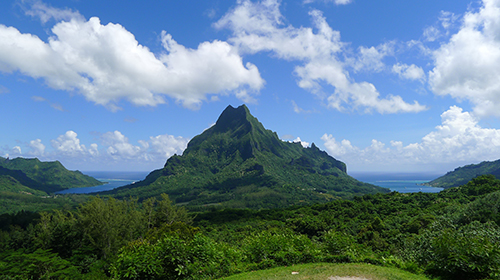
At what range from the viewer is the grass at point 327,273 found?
37.2ft

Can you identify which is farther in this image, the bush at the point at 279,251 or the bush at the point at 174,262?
the bush at the point at 279,251

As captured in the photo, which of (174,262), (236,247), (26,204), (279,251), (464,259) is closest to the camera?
(464,259)

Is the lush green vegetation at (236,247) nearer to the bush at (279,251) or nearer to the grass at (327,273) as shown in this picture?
the bush at (279,251)

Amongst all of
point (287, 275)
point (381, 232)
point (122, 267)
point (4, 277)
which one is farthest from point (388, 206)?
point (4, 277)

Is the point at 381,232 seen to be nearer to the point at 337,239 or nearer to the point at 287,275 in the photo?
the point at 337,239

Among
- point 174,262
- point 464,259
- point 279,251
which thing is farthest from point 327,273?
point 174,262

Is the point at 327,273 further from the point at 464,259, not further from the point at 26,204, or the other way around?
the point at 26,204

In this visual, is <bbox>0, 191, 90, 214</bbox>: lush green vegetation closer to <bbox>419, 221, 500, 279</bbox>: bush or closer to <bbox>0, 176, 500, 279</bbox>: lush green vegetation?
<bbox>0, 176, 500, 279</bbox>: lush green vegetation

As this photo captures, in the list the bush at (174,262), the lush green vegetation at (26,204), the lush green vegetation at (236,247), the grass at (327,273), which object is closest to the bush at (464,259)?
the lush green vegetation at (236,247)

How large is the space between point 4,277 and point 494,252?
3996 cm

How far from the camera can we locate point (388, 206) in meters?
68.2

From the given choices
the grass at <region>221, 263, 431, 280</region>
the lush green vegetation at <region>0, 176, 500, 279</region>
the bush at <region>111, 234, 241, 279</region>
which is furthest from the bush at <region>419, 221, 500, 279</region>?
the bush at <region>111, 234, 241, 279</region>

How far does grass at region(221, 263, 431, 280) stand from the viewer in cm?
1133

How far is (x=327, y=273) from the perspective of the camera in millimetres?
11953
